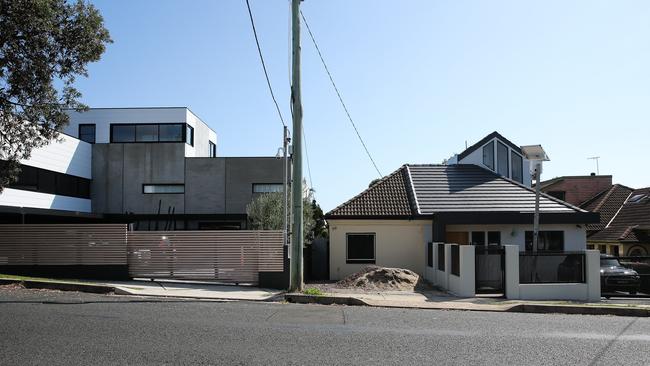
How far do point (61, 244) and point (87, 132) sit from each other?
18031mm

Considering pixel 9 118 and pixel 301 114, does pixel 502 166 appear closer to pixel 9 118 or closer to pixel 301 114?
pixel 301 114

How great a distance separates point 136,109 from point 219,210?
787cm

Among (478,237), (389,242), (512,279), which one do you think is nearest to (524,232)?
(478,237)

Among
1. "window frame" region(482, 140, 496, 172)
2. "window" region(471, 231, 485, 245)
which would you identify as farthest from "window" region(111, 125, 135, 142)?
"window" region(471, 231, 485, 245)

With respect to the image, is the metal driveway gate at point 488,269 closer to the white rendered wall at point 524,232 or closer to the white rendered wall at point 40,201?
the white rendered wall at point 524,232

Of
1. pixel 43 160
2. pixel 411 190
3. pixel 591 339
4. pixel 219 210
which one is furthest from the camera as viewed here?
pixel 219 210

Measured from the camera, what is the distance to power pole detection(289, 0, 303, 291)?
52.7 ft

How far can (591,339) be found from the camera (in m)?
9.58

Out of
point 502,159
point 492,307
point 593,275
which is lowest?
point 492,307

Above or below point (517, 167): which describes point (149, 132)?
above

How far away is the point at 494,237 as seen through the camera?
2392cm

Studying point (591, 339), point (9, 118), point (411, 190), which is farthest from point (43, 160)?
point (591, 339)

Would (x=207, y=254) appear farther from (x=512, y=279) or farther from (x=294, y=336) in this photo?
(x=294, y=336)

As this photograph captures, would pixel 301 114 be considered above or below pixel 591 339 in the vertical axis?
above
